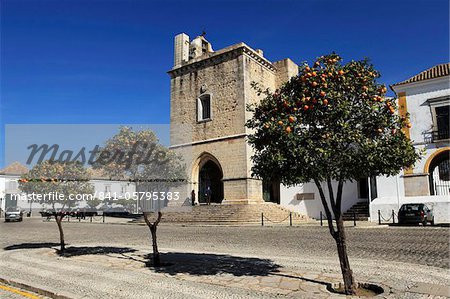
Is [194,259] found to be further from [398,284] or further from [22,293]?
[398,284]

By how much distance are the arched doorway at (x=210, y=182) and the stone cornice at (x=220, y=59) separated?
8.33m

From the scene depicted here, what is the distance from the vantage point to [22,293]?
20.3ft

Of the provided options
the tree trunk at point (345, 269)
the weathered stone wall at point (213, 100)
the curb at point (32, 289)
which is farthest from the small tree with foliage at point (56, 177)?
the weathered stone wall at point (213, 100)

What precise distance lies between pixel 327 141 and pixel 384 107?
49.4 inches

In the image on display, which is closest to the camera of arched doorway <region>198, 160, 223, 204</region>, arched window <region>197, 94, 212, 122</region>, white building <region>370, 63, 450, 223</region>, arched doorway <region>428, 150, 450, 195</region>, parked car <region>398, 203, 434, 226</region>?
parked car <region>398, 203, 434, 226</region>

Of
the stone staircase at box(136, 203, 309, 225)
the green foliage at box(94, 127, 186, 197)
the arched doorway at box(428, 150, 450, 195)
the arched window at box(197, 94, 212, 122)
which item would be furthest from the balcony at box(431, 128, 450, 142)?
the arched window at box(197, 94, 212, 122)

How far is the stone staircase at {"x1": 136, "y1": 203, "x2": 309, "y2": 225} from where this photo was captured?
77.9ft

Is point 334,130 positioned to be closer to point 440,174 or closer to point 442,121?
point 442,121

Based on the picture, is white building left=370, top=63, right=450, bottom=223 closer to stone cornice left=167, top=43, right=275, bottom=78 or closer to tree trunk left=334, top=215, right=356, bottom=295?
stone cornice left=167, top=43, right=275, bottom=78

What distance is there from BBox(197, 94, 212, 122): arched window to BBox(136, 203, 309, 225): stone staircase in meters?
8.08

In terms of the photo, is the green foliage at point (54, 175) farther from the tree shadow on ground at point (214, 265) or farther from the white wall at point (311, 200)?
the white wall at point (311, 200)

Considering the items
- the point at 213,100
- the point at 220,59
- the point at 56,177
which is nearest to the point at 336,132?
the point at 56,177

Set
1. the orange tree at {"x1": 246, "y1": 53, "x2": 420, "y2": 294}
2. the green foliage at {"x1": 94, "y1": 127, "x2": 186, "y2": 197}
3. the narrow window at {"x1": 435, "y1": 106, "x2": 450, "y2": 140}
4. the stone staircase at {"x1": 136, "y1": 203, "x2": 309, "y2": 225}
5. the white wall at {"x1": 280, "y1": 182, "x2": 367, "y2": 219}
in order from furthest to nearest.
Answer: the white wall at {"x1": 280, "y1": 182, "x2": 367, "y2": 219}, the stone staircase at {"x1": 136, "y1": 203, "x2": 309, "y2": 225}, the narrow window at {"x1": 435, "y1": 106, "x2": 450, "y2": 140}, the green foliage at {"x1": 94, "y1": 127, "x2": 186, "y2": 197}, the orange tree at {"x1": 246, "y1": 53, "x2": 420, "y2": 294}

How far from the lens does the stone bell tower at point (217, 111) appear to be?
1118 inches
